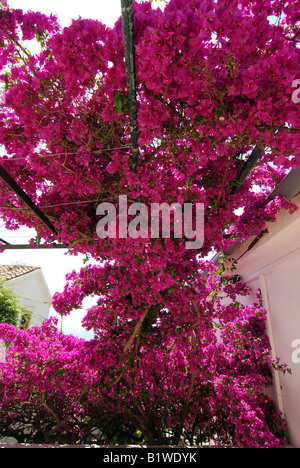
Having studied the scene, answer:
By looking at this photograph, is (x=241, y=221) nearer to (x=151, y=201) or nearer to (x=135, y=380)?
(x=151, y=201)

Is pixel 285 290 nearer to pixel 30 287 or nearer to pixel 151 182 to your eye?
pixel 151 182

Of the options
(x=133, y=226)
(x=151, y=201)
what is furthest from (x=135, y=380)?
(x=151, y=201)

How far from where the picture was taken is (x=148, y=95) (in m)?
1.69

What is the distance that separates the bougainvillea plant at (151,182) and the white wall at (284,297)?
7.9 inches

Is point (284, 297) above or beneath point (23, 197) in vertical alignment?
beneath

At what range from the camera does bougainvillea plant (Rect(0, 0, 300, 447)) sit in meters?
1.38

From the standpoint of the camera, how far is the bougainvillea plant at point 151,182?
4.52 feet

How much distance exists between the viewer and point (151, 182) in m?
2.43

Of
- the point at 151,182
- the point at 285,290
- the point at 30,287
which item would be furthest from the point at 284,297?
the point at 30,287

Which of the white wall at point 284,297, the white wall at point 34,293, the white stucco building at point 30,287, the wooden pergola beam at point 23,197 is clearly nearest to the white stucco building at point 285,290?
the white wall at point 284,297

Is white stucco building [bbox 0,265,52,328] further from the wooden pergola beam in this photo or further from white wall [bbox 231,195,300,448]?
white wall [bbox 231,195,300,448]

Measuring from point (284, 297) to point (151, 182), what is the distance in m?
3.02

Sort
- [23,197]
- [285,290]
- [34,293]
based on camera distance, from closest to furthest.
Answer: [23,197]
[285,290]
[34,293]

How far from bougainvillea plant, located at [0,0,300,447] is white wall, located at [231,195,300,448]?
0.20 m
